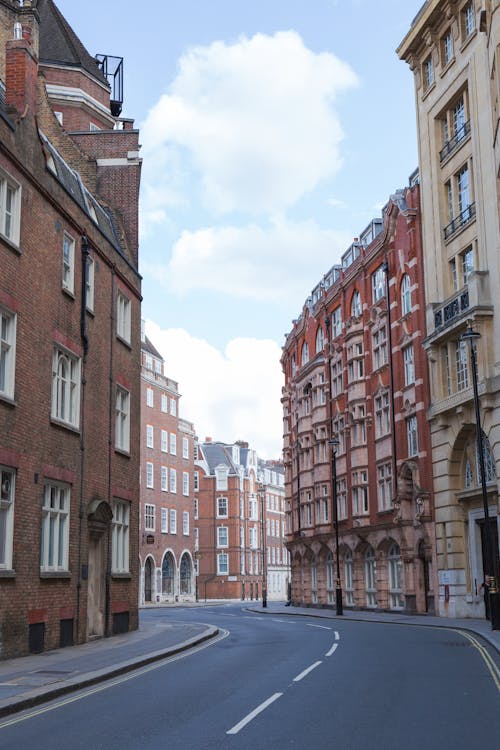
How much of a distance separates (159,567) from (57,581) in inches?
2427

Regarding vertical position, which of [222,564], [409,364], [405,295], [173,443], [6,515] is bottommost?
[222,564]

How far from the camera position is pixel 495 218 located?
31719 mm

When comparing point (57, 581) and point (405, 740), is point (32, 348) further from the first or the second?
point (405, 740)

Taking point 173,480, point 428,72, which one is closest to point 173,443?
point 173,480

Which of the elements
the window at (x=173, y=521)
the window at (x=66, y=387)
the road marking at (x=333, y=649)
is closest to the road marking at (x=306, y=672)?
the road marking at (x=333, y=649)

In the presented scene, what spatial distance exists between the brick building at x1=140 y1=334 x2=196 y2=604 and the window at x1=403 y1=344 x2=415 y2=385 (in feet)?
133

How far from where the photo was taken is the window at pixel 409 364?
135 ft

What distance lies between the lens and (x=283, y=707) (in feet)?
38.6

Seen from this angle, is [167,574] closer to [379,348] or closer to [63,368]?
[379,348]

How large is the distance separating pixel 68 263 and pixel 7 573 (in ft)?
27.7

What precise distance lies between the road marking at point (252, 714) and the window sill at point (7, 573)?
730 centimetres

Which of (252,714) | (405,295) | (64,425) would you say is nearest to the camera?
(252,714)

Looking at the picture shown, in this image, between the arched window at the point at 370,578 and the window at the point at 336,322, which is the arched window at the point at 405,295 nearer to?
the window at the point at 336,322

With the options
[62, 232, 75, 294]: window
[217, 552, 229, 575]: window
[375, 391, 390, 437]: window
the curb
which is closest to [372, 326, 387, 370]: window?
[375, 391, 390, 437]: window
